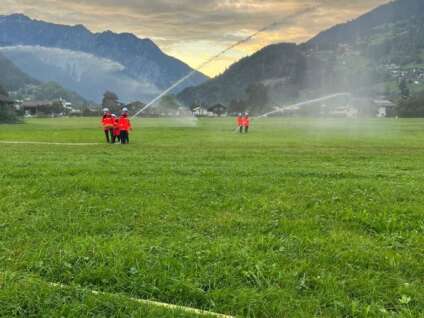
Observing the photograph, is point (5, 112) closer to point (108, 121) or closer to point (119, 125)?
point (108, 121)

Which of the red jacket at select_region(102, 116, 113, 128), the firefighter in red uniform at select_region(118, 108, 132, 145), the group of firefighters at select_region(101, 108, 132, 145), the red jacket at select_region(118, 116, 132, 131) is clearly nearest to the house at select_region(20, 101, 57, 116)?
the red jacket at select_region(102, 116, 113, 128)

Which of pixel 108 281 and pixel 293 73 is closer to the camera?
pixel 108 281

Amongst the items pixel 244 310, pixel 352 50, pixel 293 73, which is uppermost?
pixel 352 50

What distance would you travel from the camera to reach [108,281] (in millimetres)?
6473

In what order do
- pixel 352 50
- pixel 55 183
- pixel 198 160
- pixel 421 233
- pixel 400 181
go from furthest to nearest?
pixel 352 50, pixel 198 160, pixel 400 181, pixel 55 183, pixel 421 233

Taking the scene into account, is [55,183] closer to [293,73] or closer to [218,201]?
[218,201]

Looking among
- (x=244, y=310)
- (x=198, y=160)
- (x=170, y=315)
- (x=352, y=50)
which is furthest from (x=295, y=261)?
(x=352, y=50)

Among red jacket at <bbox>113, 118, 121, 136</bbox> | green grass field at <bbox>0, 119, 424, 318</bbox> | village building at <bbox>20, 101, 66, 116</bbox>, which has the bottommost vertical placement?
green grass field at <bbox>0, 119, 424, 318</bbox>

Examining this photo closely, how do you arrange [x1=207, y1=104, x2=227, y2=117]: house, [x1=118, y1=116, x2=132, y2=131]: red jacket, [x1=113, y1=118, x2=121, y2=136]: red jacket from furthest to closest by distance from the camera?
[x1=207, y1=104, x2=227, y2=117]: house < [x1=113, y1=118, x2=121, y2=136]: red jacket < [x1=118, y1=116, x2=132, y2=131]: red jacket

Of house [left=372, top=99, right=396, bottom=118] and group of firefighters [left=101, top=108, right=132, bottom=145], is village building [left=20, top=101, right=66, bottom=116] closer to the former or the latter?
house [left=372, top=99, right=396, bottom=118]

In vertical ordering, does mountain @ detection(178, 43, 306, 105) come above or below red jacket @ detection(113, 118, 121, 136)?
above

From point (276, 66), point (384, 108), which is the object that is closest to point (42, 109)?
point (276, 66)

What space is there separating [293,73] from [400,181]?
428 feet

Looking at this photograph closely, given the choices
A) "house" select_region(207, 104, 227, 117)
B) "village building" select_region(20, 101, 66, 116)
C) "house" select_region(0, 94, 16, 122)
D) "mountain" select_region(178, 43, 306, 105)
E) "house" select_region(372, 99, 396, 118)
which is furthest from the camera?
"house" select_region(207, 104, 227, 117)
